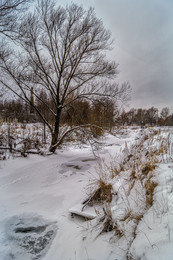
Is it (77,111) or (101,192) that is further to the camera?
(77,111)

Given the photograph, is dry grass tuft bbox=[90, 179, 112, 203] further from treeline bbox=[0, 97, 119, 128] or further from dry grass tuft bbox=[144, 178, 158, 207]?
treeline bbox=[0, 97, 119, 128]

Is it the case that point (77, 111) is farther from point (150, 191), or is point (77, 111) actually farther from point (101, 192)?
point (150, 191)

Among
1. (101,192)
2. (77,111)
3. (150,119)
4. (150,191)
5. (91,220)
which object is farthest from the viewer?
(150,119)

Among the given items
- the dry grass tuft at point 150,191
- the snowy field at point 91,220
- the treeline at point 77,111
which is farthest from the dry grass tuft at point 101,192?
the treeline at point 77,111

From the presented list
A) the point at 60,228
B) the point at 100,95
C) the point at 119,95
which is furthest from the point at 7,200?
the point at 119,95

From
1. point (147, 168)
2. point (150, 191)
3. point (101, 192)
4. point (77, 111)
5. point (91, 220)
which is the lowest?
point (91, 220)

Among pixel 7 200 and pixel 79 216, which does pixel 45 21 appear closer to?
pixel 7 200

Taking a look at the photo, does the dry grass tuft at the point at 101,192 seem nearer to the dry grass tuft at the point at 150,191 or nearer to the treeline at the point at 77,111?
the dry grass tuft at the point at 150,191

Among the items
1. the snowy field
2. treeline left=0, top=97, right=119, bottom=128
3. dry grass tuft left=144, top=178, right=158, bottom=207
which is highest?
treeline left=0, top=97, right=119, bottom=128

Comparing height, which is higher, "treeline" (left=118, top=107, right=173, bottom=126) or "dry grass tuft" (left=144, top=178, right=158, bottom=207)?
"treeline" (left=118, top=107, right=173, bottom=126)

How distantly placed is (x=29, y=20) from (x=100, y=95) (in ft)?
13.2

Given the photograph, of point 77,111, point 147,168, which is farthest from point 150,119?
point 147,168

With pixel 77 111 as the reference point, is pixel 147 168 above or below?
below

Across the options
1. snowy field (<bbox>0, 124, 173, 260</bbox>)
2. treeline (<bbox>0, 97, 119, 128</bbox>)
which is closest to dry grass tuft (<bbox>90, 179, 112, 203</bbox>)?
snowy field (<bbox>0, 124, 173, 260</bbox>)
